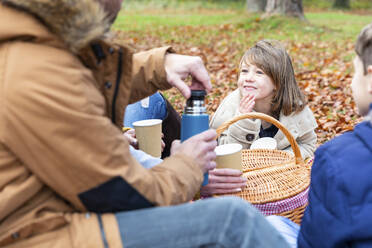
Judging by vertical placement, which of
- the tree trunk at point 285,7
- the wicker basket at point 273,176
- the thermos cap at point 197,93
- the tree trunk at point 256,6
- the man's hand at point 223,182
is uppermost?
the thermos cap at point 197,93

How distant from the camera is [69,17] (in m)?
1.44

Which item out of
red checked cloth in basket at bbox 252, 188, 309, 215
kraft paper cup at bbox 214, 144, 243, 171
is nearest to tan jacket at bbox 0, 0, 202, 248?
kraft paper cup at bbox 214, 144, 243, 171

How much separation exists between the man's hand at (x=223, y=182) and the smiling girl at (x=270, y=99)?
3.56 ft

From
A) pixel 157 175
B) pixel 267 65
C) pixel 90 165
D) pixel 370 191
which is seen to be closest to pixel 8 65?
pixel 90 165

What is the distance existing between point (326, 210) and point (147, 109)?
1.83m

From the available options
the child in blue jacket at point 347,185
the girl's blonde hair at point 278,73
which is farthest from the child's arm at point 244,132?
the child in blue jacket at point 347,185

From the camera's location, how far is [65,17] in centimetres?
143

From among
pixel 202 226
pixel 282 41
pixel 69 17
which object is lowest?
pixel 282 41

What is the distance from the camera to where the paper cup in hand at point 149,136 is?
8.19 feet

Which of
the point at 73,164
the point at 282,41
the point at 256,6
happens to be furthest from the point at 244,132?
the point at 256,6

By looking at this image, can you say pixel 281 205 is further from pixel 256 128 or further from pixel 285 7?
pixel 285 7

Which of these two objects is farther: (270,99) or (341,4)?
(341,4)

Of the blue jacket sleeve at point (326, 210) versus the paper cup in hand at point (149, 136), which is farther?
the paper cup in hand at point (149, 136)

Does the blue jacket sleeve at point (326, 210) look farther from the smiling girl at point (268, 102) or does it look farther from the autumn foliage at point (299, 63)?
the smiling girl at point (268, 102)
